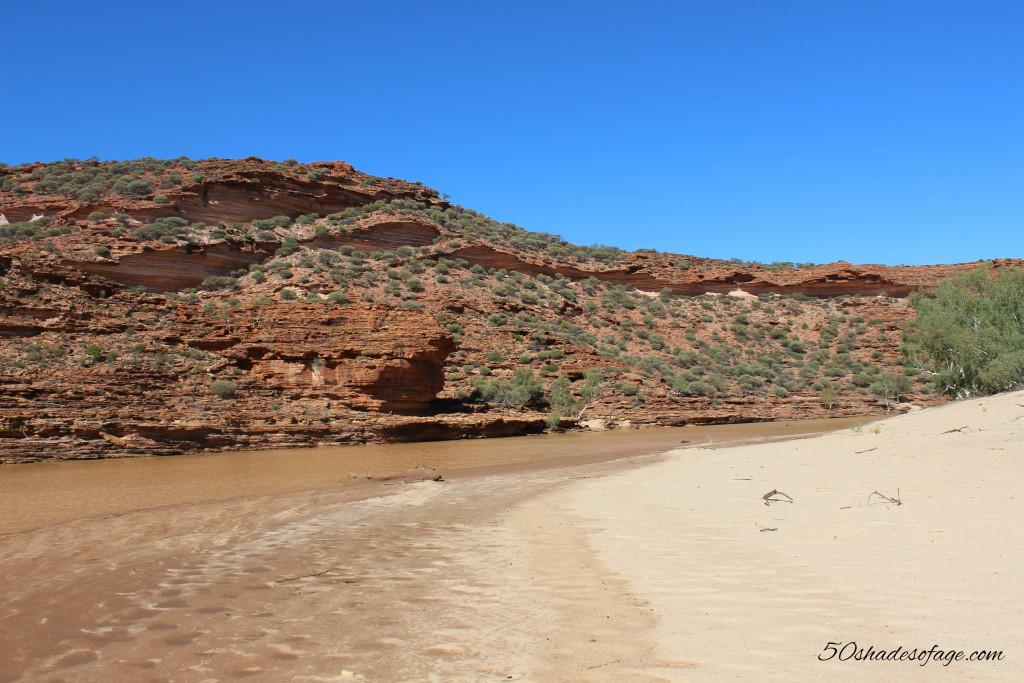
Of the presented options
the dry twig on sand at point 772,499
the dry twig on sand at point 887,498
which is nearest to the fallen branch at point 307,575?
the dry twig on sand at point 772,499

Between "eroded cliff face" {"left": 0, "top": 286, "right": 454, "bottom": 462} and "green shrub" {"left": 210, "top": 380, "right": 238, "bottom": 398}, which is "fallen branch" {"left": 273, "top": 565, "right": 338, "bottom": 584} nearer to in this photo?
"eroded cliff face" {"left": 0, "top": 286, "right": 454, "bottom": 462}

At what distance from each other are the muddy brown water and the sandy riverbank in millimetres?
1654

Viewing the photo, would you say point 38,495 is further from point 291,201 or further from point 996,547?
point 291,201

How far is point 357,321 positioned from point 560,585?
19.2 meters

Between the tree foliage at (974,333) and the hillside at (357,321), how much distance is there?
25.3ft

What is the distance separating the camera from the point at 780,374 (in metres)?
38.7

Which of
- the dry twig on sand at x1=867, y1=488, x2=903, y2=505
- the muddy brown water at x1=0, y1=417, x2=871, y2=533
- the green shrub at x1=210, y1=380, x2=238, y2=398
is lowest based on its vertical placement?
the muddy brown water at x1=0, y1=417, x2=871, y2=533

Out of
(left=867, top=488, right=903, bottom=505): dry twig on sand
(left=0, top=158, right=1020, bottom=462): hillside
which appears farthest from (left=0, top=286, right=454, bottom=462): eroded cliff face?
(left=867, top=488, right=903, bottom=505): dry twig on sand

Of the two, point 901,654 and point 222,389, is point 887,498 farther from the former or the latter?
point 222,389

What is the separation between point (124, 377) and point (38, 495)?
9343 millimetres

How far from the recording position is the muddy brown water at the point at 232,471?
9570mm

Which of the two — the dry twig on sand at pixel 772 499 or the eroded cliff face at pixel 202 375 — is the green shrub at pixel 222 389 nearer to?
the eroded cliff face at pixel 202 375

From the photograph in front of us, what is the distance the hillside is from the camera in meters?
19.1

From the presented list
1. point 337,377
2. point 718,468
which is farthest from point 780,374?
point 718,468
